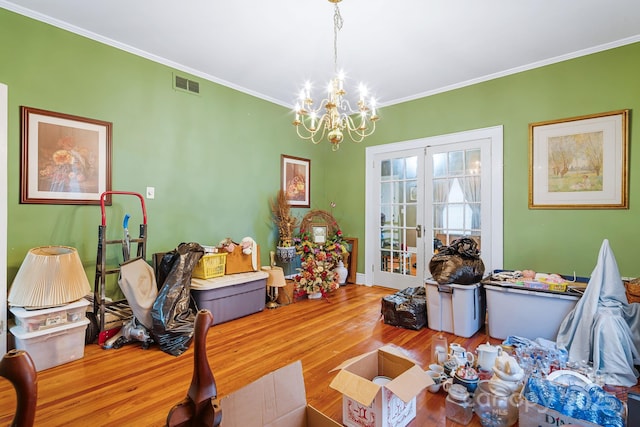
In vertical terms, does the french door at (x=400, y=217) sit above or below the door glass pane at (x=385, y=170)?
below

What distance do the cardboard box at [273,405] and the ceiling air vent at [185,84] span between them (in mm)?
3411

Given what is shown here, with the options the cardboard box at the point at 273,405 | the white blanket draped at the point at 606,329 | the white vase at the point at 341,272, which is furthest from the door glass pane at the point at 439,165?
the cardboard box at the point at 273,405

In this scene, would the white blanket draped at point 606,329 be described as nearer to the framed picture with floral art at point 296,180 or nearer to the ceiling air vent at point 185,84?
the framed picture with floral art at point 296,180

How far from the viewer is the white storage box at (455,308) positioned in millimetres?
2857

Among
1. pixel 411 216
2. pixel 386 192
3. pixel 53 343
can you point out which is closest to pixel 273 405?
pixel 53 343

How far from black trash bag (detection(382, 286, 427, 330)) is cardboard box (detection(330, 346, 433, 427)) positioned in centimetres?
137

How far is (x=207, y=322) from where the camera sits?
851 mm

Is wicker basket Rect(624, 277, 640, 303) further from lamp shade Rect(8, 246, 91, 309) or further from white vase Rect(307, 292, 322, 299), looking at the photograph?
lamp shade Rect(8, 246, 91, 309)

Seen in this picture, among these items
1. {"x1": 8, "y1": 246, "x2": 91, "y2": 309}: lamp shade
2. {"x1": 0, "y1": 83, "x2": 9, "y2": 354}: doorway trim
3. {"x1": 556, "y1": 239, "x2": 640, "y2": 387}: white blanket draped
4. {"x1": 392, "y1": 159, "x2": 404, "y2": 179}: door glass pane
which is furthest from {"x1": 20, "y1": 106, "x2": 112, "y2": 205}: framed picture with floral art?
{"x1": 556, "y1": 239, "x2": 640, "y2": 387}: white blanket draped

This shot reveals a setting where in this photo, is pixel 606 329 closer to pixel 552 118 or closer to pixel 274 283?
pixel 552 118

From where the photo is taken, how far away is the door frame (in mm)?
3691

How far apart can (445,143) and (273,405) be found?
3850mm

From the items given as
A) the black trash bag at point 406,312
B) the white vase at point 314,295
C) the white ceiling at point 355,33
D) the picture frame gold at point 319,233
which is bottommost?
the white vase at point 314,295

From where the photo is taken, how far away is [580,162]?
321 cm
